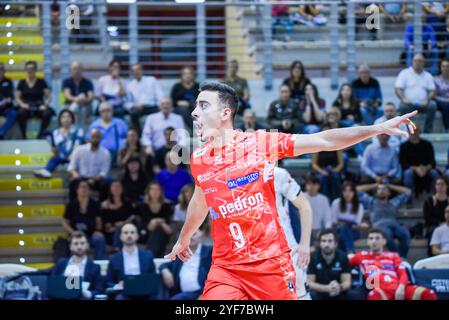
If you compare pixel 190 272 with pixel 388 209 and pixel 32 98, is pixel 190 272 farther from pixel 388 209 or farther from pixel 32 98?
pixel 32 98

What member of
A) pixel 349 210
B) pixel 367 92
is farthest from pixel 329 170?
pixel 367 92

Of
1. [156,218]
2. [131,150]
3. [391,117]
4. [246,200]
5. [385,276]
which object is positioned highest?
[391,117]

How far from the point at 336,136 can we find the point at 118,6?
38.2ft

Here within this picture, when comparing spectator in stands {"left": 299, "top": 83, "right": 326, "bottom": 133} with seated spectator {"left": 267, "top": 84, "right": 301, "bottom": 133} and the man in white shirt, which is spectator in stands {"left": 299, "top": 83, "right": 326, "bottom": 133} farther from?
the man in white shirt

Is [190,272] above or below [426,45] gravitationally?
below

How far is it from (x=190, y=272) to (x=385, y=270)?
2.40 m

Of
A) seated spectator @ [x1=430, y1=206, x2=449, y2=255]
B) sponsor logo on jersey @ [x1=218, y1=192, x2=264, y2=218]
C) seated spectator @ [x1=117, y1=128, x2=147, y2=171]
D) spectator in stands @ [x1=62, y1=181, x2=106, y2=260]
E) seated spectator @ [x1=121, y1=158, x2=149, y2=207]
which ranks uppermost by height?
seated spectator @ [x1=117, y1=128, x2=147, y2=171]

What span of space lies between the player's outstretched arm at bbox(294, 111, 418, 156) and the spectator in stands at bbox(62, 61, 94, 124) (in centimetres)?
860

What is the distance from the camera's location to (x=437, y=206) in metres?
14.1

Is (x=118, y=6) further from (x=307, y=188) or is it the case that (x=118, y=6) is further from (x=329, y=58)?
(x=307, y=188)

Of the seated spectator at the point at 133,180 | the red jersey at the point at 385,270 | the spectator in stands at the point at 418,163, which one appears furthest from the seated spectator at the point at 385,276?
the seated spectator at the point at 133,180

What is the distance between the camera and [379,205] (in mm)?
14273

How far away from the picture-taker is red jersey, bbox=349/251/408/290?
496 inches

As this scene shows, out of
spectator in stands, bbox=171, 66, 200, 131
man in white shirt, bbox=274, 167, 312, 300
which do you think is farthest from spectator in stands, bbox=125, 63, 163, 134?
man in white shirt, bbox=274, 167, 312, 300
